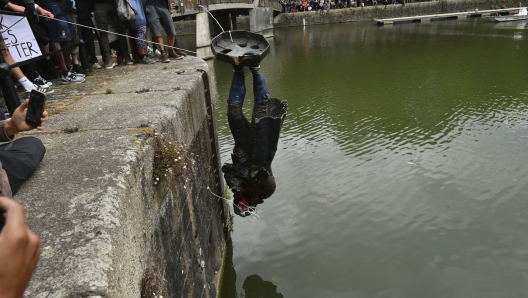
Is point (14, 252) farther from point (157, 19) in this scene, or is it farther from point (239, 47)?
point (157, 19)

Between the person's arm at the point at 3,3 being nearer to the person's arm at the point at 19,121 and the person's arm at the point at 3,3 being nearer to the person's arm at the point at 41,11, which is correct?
the person's arm at the point at 41,11

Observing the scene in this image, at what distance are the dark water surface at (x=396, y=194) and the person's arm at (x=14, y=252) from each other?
4.05 metres

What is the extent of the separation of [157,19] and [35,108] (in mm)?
4653

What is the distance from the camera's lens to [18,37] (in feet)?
13.5

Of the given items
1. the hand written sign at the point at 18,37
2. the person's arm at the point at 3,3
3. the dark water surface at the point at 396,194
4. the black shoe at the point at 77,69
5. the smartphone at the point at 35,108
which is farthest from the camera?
the black shoe at the point at 77,69

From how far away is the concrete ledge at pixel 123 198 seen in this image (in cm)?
170

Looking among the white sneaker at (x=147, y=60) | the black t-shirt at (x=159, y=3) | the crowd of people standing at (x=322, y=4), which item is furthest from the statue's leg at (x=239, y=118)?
the crowd of people standing at (x=322, y=4)

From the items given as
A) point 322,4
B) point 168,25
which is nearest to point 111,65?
point 168,25

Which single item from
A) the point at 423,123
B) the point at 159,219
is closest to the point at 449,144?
the point at 423,123

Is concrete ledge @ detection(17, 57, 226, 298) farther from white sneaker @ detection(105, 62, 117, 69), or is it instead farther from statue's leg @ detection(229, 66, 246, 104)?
white sneaker @ detection(105, 62, 117, 69)

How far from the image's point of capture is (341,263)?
5.07 m

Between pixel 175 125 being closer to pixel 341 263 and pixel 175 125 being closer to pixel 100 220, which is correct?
pixel 100 220

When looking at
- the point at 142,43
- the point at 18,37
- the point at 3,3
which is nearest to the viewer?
the point at 18,37

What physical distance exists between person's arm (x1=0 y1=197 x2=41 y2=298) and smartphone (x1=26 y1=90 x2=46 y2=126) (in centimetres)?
141
